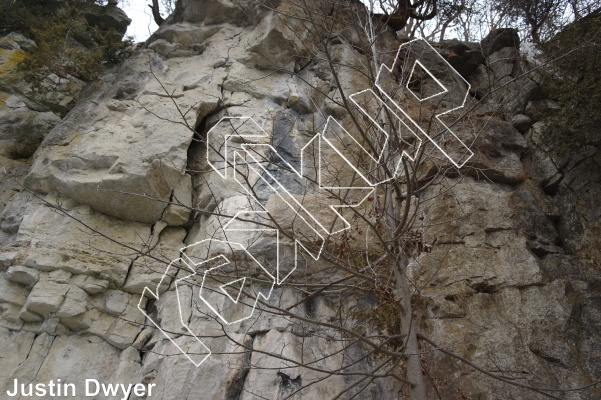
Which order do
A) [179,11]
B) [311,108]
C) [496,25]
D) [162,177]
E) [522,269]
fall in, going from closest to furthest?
[522,269], [162,177], [311,108], [496,25], [179,11]

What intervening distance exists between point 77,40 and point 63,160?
10.8 feet

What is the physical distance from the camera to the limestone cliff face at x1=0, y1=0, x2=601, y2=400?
418 centimetres

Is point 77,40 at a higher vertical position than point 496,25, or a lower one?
lower

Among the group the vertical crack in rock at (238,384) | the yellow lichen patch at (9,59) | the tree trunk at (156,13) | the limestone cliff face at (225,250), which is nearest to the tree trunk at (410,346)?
the limestone cliff face at (225,250)

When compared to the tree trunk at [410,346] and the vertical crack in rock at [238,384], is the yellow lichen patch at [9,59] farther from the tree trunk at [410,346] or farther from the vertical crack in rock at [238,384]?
the tree trunk at [410,346]

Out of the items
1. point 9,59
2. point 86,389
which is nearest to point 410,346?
point 86,389

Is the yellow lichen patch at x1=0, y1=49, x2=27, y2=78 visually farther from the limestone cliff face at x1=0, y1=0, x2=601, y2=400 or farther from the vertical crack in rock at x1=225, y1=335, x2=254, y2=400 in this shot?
the vertical crack in rock at x1=225, y1=335, x2=254, y2=400

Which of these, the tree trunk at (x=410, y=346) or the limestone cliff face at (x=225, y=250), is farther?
the limestone cliff face at (x=225, y=250)

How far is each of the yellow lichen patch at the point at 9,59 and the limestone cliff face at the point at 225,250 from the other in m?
0.58

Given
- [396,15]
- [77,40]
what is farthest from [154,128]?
[396,15]

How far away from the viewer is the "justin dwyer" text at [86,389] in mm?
4527

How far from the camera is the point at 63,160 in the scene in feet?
18.7

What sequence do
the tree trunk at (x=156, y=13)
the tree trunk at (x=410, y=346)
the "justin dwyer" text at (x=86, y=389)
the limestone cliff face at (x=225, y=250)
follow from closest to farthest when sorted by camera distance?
1. the tree trunk at (x=410, y=346)
2. the limestone cliff face at (x=225, y=250)
3. the "justin dwyer" text at (x=86, y=389)
4. the tree trunk at (x=156, y=13)

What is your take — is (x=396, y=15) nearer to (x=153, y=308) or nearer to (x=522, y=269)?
(x=522, y=269)
